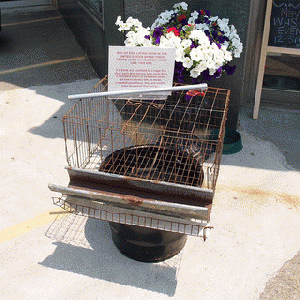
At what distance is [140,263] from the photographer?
10.9 feet

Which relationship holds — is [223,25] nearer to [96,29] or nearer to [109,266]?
[109,266]

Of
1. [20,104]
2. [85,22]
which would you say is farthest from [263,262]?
[85,22]

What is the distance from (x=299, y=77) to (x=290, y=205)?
254 centimetres

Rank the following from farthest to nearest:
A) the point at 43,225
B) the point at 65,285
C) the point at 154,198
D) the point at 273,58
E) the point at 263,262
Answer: the point at 273,58 < the point at 43,225 < the point at 263,262 < the point at 65,285 < the point at 154,198

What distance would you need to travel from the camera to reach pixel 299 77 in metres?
5.84

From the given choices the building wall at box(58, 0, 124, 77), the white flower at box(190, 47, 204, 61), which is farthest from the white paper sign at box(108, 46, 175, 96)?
the building wall at box(58, 0, 124, 77)

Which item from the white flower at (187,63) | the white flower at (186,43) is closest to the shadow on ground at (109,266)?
the white flower at (187,63)

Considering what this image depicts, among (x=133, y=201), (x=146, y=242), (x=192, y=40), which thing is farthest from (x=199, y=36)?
(x=146, y=242)

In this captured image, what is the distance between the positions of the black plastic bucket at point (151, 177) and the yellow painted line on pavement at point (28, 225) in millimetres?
739

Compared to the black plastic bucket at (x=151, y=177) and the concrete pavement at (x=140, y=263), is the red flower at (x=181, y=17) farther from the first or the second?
the concrete pavement at (x=140, y=263)

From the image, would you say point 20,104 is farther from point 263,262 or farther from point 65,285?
point 263,262

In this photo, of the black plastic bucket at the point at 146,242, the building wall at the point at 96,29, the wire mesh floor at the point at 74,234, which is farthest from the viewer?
the building wall at the point at 96,29

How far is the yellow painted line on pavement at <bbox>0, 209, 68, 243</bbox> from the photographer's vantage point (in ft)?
11.8

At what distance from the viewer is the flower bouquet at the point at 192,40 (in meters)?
3.79
